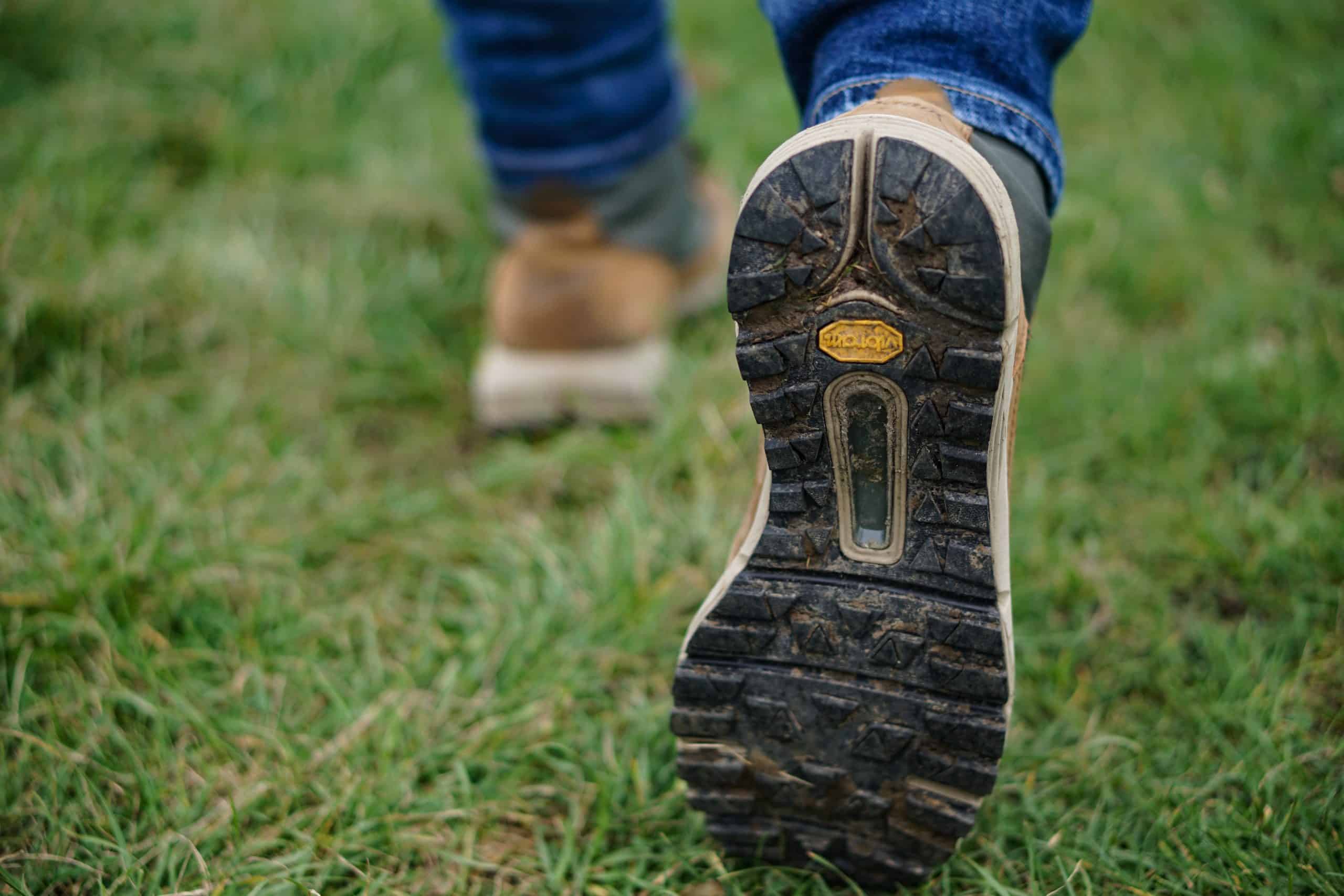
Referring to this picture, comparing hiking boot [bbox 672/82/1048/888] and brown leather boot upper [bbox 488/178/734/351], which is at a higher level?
brown leather boot upper [bbox 488/178/734/351]

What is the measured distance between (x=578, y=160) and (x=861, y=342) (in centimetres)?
99

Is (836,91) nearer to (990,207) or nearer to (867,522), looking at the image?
(990,207)

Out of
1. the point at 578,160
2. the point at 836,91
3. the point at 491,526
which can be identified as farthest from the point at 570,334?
the point at 836,91

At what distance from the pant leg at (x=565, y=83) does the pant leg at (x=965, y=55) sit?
0.67m

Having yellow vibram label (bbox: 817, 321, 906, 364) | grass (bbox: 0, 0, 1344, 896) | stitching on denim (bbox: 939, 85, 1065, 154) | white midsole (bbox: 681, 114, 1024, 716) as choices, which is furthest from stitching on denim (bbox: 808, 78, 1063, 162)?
grass (bbox: 0, 0, 1344, 896)

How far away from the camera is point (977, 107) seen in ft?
2.81

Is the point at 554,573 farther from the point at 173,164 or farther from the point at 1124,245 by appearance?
the point at 173,164

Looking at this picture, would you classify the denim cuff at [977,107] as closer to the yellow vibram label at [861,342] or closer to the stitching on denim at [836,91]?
the stitching on denim at [836,91]

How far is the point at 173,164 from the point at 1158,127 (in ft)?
8.02

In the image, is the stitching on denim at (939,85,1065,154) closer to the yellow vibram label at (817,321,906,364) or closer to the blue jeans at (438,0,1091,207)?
the blue jeans at (438,0,1091,207)

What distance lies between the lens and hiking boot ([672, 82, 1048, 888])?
2.46 feet

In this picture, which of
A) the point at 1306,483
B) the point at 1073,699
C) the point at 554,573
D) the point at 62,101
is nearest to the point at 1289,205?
the point at 1306,483

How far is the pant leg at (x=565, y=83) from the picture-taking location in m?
1.50

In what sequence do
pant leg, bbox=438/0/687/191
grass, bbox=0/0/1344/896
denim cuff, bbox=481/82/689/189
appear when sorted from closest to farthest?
1. grass, bbox=0/0/1344/896
2. pant leg, bbox=438/0/687/191
3. denim cuff, bbox=481/82/689/189
